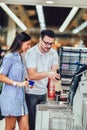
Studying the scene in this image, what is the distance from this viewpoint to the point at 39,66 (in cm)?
355

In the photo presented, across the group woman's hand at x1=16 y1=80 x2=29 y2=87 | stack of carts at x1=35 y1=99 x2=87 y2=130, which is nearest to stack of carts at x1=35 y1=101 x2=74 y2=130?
stack of carts at x1=35 y1=99 x2=87 y2=130

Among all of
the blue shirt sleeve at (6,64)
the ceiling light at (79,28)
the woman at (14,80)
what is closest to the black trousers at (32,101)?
the woman at (14,80)

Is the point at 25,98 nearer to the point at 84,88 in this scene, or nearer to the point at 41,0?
the point at 84,88

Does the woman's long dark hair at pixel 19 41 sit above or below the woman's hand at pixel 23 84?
above

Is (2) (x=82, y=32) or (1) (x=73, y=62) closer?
(1) (x=73, y=62)

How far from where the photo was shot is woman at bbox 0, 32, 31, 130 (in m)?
3.29

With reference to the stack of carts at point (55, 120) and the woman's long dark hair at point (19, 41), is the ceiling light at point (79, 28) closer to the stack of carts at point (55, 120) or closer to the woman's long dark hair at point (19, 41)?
the woman's long dark hair at point (19, 41)

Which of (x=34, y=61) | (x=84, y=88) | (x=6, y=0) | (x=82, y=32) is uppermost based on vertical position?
(x=82, y=32)

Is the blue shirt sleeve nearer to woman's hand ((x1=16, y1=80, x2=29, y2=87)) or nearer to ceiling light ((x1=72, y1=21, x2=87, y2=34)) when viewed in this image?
woman's hand ((x1=16, y1=80, x2=29, y2=87))

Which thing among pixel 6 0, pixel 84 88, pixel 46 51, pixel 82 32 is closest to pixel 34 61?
pixel 46 51

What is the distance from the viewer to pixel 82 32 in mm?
14844

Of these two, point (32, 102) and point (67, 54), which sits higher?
point (67, 54)

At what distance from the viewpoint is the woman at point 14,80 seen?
10.8 feet

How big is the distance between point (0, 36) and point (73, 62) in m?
9.49
